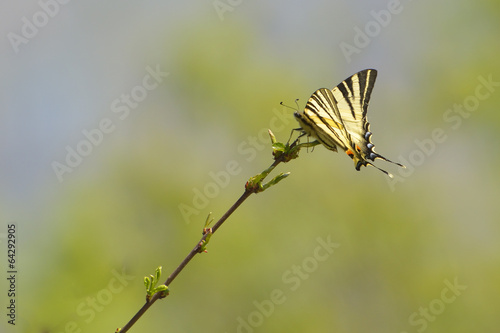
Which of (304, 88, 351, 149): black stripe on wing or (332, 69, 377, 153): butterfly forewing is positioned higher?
(332, 69, 377, 153): butterfly forewing

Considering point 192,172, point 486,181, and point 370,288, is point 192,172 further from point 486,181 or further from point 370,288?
point 486,181

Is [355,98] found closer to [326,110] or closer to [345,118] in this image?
[345,118]

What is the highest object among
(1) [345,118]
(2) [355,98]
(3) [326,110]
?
(2) [355,98]

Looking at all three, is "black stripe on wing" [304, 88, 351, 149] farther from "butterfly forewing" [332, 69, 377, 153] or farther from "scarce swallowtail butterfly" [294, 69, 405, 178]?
"butterfly forewing" [332, 69, 377, 153]

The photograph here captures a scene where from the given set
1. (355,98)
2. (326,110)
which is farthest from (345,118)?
(326,110)

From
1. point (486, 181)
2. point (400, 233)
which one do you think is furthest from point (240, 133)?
point (486, 181)

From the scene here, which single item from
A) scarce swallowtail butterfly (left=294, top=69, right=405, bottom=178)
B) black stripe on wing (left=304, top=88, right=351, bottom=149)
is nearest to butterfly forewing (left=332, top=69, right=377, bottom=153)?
scarce swallowtail butterfly (left=294, top=69, right=405, bottom=178)

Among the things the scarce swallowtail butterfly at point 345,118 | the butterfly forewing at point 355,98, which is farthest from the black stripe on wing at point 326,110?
the butterfly forewing at point 355,98

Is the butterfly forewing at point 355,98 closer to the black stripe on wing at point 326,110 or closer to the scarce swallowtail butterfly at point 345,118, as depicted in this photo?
the scarce swallowtail butterfly at point 345,118
